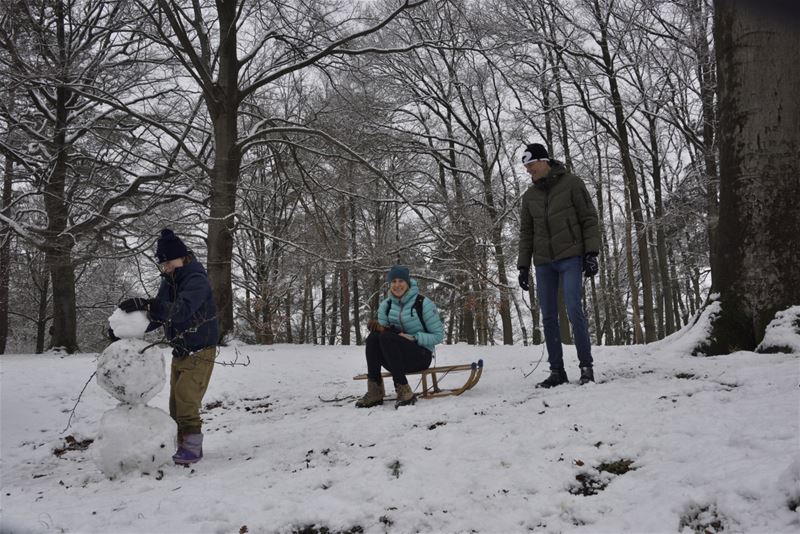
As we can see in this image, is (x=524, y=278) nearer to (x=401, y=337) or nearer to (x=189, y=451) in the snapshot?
(x=401, y=337)

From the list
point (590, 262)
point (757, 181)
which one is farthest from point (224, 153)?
point (757, 181)

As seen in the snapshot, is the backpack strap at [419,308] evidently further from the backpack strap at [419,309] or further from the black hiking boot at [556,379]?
the black hiking boot at [556,379]

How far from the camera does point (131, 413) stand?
343 centimetres

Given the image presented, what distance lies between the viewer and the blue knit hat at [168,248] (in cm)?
385

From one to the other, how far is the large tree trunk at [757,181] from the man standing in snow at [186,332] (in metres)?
4.50

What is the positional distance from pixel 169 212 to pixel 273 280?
608 cm

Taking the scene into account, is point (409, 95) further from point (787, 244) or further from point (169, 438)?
point (169, 438)

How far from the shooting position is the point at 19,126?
10125mm

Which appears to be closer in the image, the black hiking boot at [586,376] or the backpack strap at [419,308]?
the black hiking boot at [586,376]

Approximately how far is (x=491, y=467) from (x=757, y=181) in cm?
367

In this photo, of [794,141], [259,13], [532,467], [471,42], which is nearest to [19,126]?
[259,13]

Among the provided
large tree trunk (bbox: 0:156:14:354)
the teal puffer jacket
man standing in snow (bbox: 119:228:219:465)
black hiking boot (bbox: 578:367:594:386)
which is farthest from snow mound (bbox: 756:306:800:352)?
large tree trunk (bbox: 0:156:14:354)

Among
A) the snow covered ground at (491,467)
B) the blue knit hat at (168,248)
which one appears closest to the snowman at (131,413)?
the snow covered ground at (491,467)

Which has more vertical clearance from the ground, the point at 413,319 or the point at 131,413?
the point at 413,319
